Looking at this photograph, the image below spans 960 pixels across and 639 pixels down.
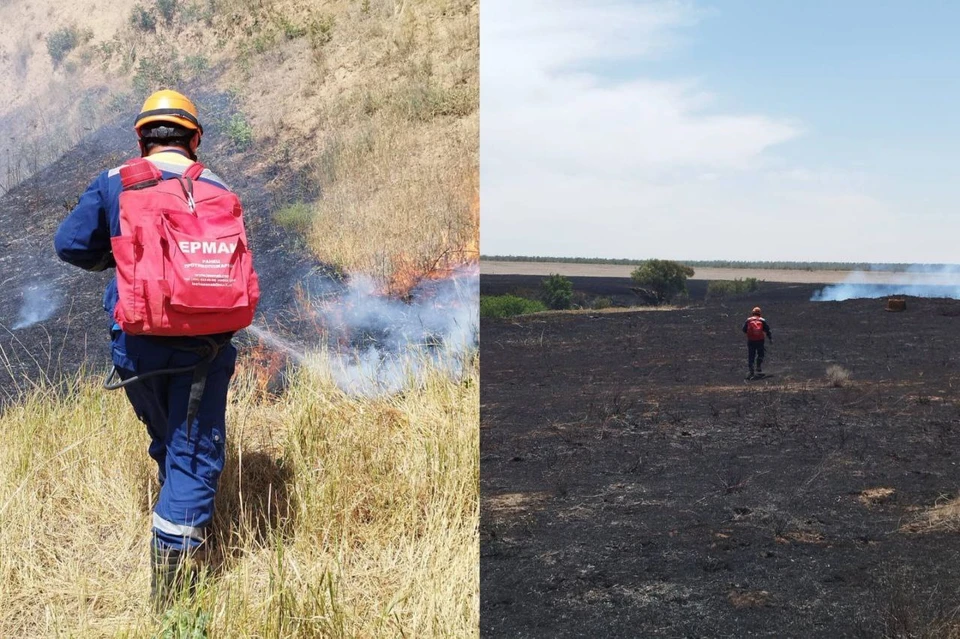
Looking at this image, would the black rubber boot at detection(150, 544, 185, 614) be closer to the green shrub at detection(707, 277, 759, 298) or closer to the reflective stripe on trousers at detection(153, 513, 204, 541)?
the reflective stripe on trousers at detection(153, 513, 204, 541)

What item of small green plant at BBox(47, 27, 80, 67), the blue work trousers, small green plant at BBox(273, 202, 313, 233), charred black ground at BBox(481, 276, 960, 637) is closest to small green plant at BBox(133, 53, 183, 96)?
small green plant at BBox(47, 27, 80, 67)

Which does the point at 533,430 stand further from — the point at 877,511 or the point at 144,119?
the point at 144,119

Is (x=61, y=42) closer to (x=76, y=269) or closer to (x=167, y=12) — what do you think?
(x=167, y=12)

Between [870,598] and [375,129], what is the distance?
6770 millimetres

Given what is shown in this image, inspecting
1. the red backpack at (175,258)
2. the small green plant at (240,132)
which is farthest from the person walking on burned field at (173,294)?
the small green plant at (240,132)

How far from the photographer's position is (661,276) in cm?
2292

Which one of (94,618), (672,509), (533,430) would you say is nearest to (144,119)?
(94,618)

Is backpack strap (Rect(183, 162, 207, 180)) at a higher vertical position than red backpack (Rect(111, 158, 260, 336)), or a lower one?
higher

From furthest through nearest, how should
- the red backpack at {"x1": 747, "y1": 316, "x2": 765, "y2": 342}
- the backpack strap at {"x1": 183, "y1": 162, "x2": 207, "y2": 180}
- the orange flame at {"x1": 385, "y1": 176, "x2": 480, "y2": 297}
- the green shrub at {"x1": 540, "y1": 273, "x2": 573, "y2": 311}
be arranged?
1. the green shrub at {"x1": 540, "y1": 273, "x2": 573, "y2": 311}
2. the red backpack at {"x1": 747, "y1": 316, "x2": 765, "y2": 342}
3. the orange flame at {"x1": 385, "y1": 176, "x2": 480, "y2": 297}
4. the backpack strap at {"x1": 183, "y1": 162, "x2": 207, "y2": 180}

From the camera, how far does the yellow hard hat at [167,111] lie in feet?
7.25

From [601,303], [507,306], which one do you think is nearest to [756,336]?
[507,306]

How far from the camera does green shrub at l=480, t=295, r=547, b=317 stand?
2092 cm

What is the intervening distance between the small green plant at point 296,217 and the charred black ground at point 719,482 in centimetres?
420

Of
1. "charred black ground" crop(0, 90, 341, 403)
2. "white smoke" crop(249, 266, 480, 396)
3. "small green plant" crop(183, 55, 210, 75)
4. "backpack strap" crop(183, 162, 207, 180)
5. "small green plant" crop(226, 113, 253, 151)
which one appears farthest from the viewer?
"small green plant" crop(183, 55, 210, 75)
